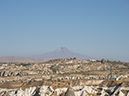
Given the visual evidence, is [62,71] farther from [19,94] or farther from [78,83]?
[19,94]

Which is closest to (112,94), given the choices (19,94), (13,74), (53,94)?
(53,94)

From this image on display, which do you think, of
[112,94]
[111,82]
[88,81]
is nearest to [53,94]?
[112,94]

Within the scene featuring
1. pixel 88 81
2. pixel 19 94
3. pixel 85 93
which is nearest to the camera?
pixel 85 93

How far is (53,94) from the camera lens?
3861 inches

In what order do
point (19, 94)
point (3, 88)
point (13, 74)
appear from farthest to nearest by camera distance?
point (13, 74), point (3, 88), point (19, 94)

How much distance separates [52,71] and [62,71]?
244 inches

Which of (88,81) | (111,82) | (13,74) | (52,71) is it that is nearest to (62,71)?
(52,71)

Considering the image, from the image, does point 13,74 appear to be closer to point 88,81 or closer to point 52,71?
point 52,71

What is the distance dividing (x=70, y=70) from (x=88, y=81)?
2583 inches

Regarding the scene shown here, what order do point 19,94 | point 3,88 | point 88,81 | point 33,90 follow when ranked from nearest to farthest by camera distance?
point 19,94, point 33,90, point 3,88, point 88,81

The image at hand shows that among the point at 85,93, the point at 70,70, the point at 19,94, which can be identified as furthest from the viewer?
the point at 70,70

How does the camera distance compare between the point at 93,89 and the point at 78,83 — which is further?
the point at 78,83

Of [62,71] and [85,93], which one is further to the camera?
[62,71]

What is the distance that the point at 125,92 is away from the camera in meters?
98.1
